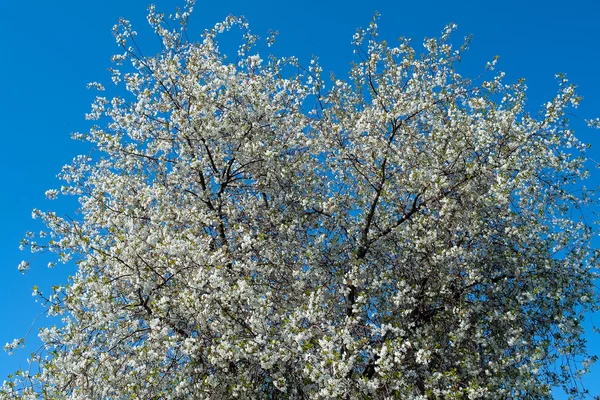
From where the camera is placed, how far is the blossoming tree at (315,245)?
10.0 m

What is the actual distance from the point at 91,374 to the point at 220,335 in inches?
85.9

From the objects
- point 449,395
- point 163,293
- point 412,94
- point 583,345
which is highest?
point 412,94

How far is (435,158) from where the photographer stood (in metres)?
12.1

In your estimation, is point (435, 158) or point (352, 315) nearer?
point (352, 315)

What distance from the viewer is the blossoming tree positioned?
1001cm

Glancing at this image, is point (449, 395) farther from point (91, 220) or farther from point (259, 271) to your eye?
point (91, 220)

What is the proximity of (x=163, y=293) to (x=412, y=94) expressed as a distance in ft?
22.2

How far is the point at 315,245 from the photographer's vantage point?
39.0 feet

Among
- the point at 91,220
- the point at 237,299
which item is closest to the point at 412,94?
the point at 237,299

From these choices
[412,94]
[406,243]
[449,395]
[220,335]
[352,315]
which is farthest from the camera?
[412,94]

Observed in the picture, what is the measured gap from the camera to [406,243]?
11992 millimetres

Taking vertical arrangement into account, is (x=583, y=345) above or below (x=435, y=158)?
below

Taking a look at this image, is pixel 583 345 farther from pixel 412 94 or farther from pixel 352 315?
pixel 412 94

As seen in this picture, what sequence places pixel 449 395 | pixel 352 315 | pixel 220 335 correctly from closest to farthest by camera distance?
1. pixel 449 395
2. pixel 220 335
3. pixel 352 315
